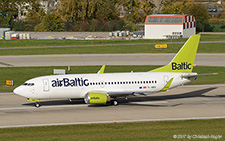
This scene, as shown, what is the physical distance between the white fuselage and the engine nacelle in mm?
954

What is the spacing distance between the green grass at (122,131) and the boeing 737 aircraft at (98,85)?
711cm

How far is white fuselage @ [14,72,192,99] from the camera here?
42.0m

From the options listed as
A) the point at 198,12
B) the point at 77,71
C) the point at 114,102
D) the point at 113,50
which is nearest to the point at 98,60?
the point at 77,71

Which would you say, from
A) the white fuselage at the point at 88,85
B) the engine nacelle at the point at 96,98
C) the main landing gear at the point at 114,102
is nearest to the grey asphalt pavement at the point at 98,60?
the main landing gear at the point at 114,102

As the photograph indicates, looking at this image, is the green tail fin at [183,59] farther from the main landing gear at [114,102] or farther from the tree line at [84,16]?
the tree line at [84,16]

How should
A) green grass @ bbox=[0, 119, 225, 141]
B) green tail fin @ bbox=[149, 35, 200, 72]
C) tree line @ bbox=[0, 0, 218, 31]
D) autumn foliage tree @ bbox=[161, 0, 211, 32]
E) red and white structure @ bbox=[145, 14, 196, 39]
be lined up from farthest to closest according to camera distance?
1. tree line @ bbox=[0, 0, 218, 31]
2. autumn foliage tree @ bbox=[161, 0, 211, 32]
3. red and white structure @ bbox=[145, 14, 196, 39]
4. green tail fin @ bbox=[149, 35, 200, 72]
5. green grass @ bbox=[0, 119, 225, 141]

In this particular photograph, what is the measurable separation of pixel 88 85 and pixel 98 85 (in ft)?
3.59

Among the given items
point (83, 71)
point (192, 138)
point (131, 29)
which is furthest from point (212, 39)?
point (192, 138)

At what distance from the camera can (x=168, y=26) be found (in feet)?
366

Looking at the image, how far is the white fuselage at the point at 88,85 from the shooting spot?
42.0 metres

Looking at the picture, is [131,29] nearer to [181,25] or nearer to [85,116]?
[181,25]

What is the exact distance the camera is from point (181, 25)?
10981cm

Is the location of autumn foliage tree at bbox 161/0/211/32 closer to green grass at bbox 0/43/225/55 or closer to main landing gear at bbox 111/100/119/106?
green grass at bbox 0/43/225/55

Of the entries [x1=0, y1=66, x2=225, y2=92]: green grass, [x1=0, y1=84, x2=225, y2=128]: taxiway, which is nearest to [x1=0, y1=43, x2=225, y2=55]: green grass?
[x1=0, y1=66, x2=225, y2=92]: green grass
